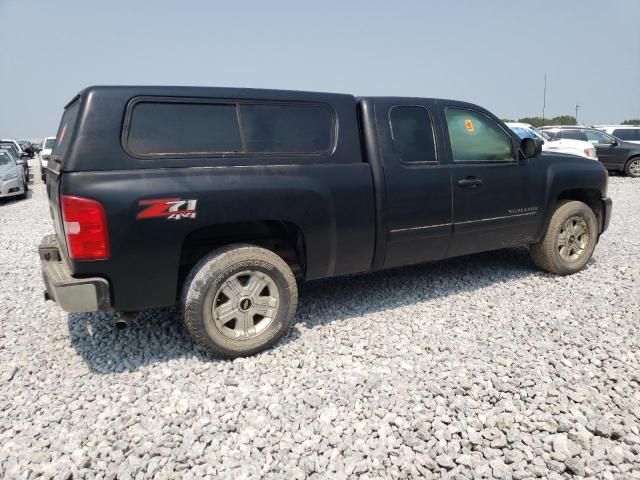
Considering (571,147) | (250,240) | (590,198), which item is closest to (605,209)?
(590,198)

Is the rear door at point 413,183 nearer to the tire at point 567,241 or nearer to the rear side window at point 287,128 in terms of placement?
the rear side window at point 287,128

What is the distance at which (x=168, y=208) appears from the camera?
278cm

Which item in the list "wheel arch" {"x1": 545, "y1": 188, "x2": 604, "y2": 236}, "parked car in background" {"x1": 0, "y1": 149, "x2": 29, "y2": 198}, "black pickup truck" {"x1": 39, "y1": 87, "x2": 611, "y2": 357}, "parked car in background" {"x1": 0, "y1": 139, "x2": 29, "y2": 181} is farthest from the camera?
"parked car in background" {"x1": 0, "y1": 139, "x2": 29, "y2": 181}

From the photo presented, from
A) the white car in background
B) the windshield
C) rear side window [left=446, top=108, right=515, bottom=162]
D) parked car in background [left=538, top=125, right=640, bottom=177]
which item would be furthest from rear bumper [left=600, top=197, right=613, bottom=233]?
the windshield

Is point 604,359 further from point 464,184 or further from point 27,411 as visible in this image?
point 27,411

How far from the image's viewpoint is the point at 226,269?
9.84 ft

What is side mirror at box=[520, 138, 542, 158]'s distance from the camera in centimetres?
420

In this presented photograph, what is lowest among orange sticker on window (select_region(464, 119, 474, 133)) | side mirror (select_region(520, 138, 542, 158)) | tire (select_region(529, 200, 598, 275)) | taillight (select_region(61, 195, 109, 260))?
tire (select_region(529, 200, 598, 275))

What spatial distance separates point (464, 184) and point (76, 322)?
372 centimetres

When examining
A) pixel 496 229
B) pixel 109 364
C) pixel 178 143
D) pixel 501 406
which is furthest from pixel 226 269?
pixel 496 229

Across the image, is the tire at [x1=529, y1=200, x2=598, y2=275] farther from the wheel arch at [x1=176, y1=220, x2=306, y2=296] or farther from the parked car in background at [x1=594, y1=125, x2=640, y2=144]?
the parked car in background at [x1=594, y1=125, x2=640, y2=144]

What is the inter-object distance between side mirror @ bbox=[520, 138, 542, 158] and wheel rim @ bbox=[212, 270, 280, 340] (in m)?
2.92

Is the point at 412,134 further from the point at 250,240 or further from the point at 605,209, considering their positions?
the point at 605,209

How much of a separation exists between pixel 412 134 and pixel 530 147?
1.34 metres
